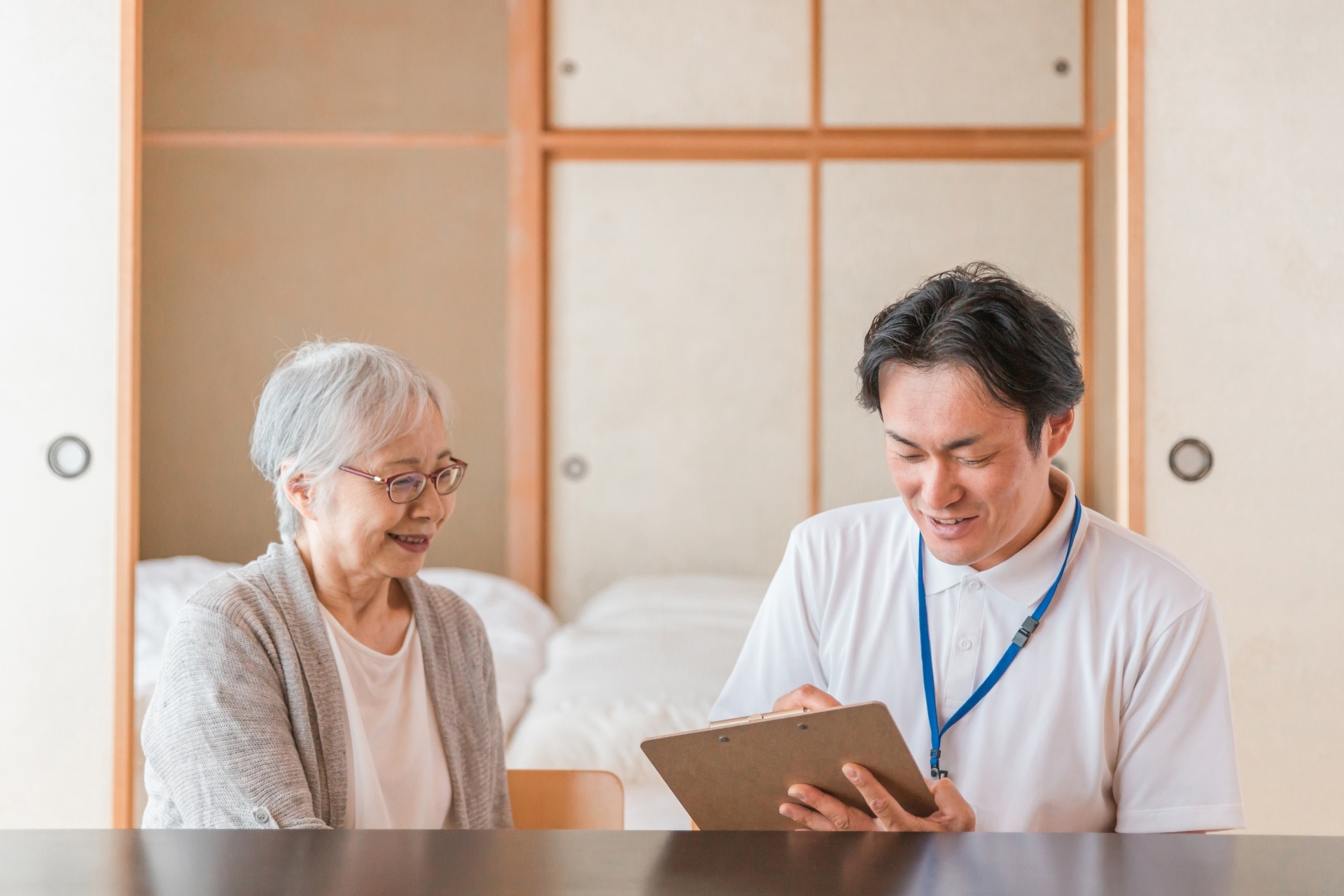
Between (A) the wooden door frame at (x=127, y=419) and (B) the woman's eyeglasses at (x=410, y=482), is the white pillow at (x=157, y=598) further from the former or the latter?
(B) the woman's eyeglasses at (x=410, y=482)

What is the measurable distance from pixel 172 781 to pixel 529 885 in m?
0.78

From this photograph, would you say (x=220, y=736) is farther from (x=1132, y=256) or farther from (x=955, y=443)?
(x=1132, y=256)

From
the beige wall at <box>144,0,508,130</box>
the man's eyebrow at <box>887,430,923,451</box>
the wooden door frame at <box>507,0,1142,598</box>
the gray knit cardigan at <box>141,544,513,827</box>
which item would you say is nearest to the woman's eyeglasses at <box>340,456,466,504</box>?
the gray knit cardigan at <box>141,544,513,827</box>

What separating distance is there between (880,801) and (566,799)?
0.74 meters

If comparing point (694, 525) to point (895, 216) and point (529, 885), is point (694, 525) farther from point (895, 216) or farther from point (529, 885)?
point (529, 885)

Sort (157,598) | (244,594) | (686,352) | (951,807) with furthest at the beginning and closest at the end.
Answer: (686,352), (157,598), (244,594), (951,807)

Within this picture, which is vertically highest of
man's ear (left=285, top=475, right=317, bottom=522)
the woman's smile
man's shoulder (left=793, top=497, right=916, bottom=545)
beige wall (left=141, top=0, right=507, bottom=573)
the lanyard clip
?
beige wall (left=141, top=0, right=507, bottom=573)

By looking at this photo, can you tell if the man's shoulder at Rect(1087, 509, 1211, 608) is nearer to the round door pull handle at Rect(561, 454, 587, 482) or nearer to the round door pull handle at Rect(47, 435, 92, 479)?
the round door pull handle at Rect(47, 435, 92, 479)

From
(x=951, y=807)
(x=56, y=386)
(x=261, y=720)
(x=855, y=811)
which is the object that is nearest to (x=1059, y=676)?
(x=951, y=807)

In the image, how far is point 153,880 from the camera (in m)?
0.63

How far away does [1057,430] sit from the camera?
1351 millimetres

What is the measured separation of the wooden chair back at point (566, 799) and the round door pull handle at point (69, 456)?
2.83 feet

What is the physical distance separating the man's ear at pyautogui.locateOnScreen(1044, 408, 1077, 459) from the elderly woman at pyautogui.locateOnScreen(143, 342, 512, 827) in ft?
2.53

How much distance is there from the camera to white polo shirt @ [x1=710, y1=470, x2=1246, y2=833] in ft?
4.26
